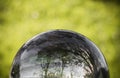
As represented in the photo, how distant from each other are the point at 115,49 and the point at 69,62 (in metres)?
4.03

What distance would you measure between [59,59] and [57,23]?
149 inches

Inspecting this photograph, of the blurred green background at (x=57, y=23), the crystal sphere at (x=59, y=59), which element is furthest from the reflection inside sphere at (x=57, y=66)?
the blurred green background at (x=57, y=23)

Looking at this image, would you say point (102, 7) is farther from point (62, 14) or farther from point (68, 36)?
point (68, 36)

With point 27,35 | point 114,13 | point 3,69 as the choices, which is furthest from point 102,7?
point 3,69

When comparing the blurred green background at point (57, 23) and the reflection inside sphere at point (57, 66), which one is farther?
the blurred green background at point (57, 23)

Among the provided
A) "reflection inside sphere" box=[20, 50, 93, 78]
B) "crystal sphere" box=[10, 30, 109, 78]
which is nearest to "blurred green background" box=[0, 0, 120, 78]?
"crystal sphere" box=[10, 30, 109, 78]

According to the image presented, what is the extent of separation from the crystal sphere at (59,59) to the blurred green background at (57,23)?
11.7 feet

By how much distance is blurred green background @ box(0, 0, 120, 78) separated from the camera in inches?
259

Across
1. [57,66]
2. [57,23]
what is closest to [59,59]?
[57,66]

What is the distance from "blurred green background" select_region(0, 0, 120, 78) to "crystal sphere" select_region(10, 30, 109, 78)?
3.57 metres

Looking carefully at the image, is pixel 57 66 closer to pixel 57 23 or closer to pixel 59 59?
pixel 59 59

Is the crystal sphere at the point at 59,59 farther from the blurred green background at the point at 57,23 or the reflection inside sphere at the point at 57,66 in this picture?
the blurred green background at the point at 57,23

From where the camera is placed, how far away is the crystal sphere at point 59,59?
273 centimetres

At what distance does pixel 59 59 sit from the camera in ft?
9.04
